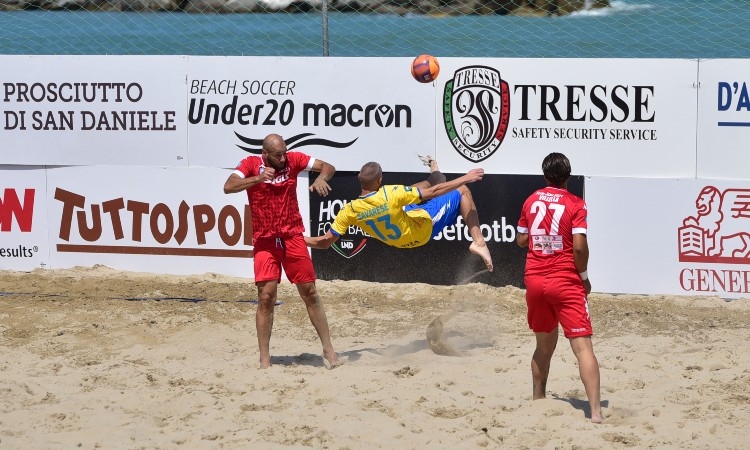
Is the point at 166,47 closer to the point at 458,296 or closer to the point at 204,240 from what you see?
the point at 204,240

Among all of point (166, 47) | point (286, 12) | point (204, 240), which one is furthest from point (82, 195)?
point (286, 12)

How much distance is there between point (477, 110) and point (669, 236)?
7.13 feet

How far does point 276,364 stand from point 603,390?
245cm

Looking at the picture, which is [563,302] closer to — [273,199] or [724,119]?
[273,199]

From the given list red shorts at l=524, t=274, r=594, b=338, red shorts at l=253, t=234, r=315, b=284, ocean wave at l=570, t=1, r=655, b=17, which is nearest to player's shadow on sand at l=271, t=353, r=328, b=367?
red shorts at l=253, t=234, r=315, b=284

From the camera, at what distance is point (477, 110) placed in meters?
10.0

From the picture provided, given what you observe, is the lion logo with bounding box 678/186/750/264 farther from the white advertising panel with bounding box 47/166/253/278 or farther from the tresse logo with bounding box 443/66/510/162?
the white advertising panel with bounding box 47/166/253/278

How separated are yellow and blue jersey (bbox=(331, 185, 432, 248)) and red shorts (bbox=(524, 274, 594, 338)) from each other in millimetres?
1902

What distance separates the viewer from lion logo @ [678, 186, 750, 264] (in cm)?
946

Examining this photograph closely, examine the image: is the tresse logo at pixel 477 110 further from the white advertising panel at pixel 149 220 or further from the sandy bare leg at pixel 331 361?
the sandy bare leg at pixel 331 361

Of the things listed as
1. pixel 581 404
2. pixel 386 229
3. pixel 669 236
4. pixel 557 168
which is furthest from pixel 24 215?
pixel 557 168

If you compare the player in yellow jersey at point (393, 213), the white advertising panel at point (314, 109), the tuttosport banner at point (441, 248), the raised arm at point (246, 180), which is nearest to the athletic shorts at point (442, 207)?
the player in yellow jersey at point (393, 213)

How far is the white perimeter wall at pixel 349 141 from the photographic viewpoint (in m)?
9.59

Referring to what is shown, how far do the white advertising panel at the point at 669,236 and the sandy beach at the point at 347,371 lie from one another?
21 centimetres
